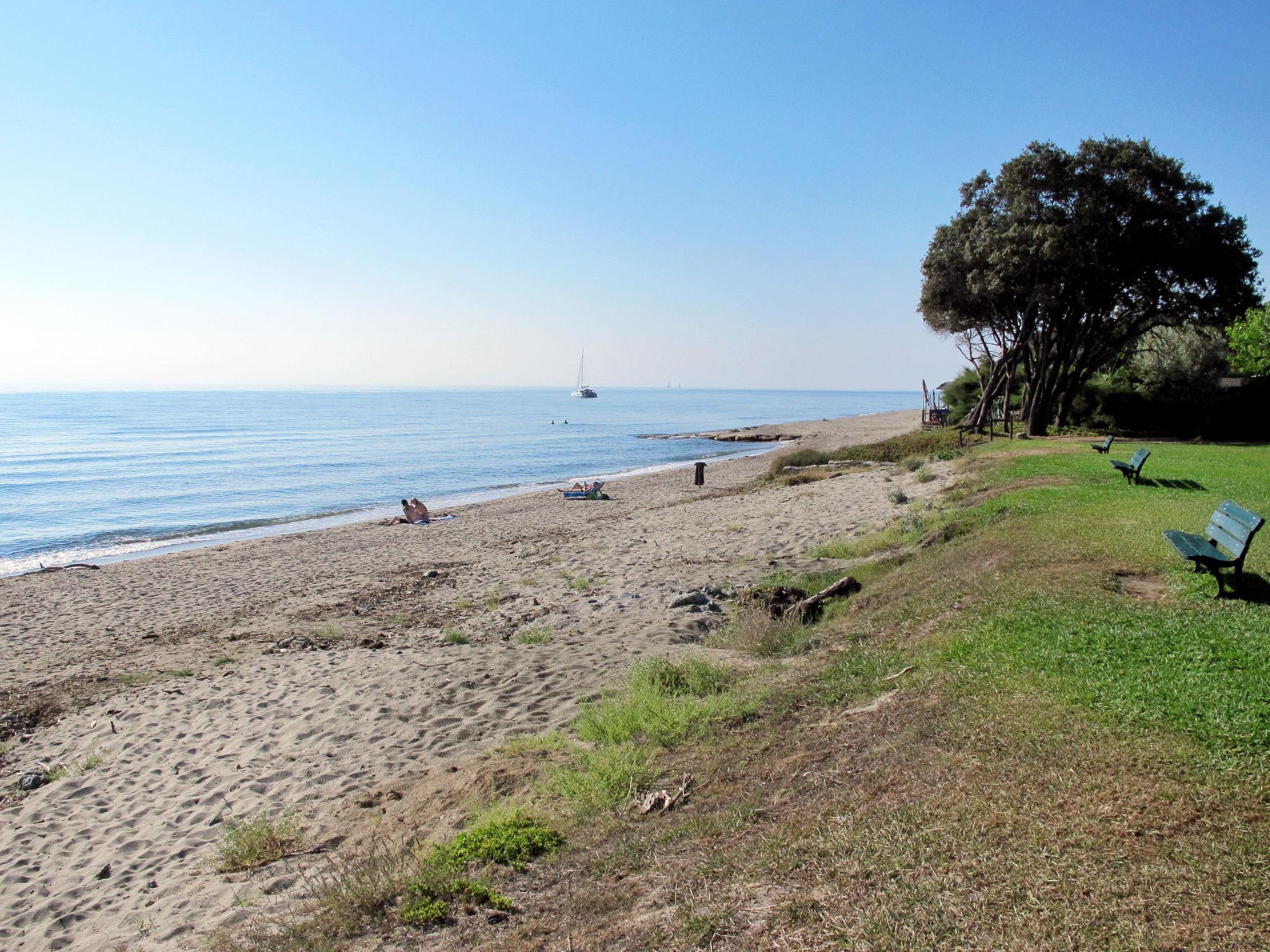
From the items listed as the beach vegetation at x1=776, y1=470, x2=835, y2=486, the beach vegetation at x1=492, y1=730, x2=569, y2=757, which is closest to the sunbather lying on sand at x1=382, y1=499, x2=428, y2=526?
the beach vegetation at x1=776, y1=470, x2=835, y2=486

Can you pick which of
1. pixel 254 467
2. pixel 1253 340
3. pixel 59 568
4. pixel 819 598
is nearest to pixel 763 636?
pixel 819 598

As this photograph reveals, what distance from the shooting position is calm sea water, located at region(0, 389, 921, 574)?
27.7 meters

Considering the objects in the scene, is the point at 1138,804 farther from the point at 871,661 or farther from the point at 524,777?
the point at 524,777

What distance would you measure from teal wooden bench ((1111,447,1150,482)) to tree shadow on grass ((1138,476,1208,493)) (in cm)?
15

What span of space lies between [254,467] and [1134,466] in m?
42.4

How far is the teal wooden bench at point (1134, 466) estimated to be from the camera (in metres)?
14.3

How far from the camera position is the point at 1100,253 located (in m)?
25.1

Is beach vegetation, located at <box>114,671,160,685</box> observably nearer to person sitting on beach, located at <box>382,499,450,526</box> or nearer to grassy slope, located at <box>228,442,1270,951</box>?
grassy slope, located at <box>228,442,1270,951</box>

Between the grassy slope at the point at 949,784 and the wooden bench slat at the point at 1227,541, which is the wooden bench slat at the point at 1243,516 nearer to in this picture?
the wooden bench slat at the point at 1227,541

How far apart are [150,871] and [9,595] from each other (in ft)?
50.0

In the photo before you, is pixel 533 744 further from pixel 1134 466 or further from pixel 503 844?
pixel 1134 466

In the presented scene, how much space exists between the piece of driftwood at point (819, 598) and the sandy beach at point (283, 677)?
1286 millimetres

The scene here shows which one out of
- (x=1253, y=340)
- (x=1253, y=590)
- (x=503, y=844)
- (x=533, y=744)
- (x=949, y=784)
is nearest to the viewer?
(x=949, y=784)

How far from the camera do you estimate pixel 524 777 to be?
242 inches
